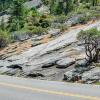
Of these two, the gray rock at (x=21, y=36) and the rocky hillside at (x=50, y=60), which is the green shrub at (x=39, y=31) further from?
the rocky hillside at (x=50, y=60)

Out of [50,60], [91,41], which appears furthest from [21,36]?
[91,41]

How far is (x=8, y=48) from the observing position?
108 ft

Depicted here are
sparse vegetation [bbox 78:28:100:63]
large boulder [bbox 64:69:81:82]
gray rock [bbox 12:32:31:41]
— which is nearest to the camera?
large boulder [bbox 64:69:81:82]

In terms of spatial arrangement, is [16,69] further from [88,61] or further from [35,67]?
[88,61]

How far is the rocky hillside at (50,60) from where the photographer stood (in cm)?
2108

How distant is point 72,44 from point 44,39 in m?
5.99

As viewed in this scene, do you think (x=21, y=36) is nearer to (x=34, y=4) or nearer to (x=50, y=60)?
(x=50, y=60)

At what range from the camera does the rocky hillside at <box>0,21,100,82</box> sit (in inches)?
830

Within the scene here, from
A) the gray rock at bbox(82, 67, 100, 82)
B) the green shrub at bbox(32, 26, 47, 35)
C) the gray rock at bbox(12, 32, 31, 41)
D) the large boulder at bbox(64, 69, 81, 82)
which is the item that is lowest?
the gray rock at bbox(12, 32, 31, 41)

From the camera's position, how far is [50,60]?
79.7ft

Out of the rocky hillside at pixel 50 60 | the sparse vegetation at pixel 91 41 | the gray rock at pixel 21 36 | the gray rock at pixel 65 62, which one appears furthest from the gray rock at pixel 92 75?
the gray rock at pixel 21 36

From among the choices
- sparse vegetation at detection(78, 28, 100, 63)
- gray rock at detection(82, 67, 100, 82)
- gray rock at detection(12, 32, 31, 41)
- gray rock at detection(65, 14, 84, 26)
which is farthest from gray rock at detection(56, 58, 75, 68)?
gray rock at detection(12, 32, 31, 41)

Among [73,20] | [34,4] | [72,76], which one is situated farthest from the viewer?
[34,4]

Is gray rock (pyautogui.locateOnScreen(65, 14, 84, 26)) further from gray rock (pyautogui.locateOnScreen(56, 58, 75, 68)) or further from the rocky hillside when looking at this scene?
gray rock (pyautogui.locateOnScreen(56, 58, 75, 68))
